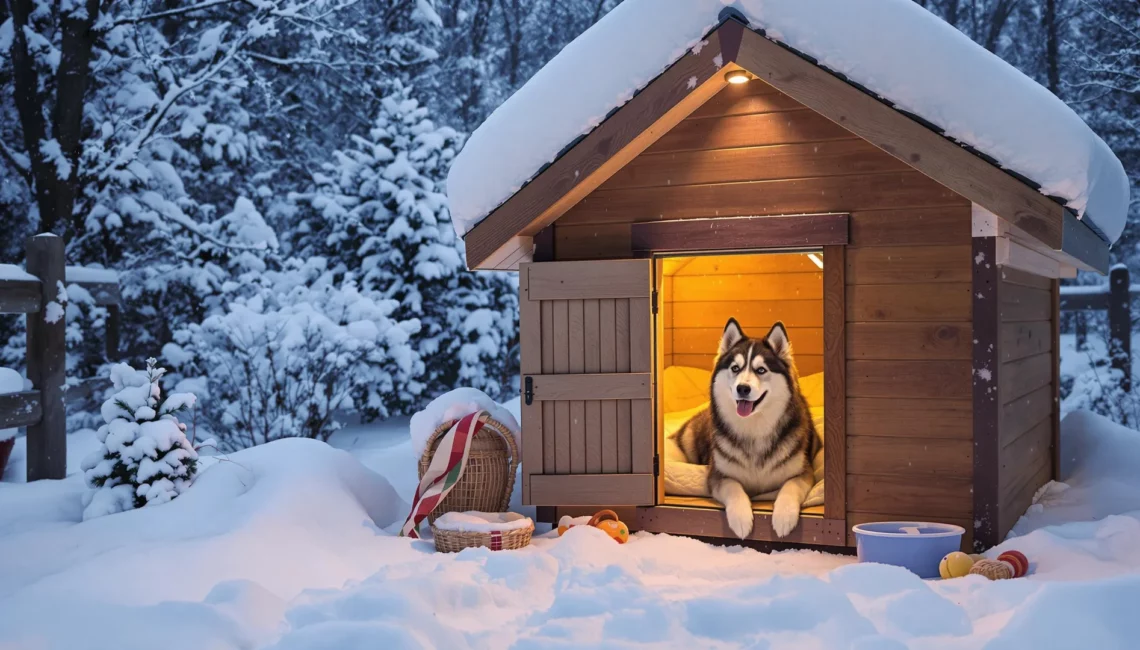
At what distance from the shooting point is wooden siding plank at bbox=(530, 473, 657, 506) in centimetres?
518

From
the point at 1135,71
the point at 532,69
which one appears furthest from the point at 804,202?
the point at 532,69

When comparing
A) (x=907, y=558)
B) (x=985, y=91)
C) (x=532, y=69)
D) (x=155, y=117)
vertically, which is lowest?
(x=907, y=558)

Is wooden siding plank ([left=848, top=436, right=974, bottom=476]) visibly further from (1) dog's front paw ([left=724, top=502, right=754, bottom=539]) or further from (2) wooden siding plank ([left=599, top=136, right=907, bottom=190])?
(2) wooden siding plank ([left=599, top=136, right=907, bottom=190])

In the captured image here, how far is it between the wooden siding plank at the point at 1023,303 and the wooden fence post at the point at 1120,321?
374cm

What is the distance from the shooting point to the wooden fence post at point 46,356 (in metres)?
6.10

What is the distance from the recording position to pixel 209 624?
3.21 metres

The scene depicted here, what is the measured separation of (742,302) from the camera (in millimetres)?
7898

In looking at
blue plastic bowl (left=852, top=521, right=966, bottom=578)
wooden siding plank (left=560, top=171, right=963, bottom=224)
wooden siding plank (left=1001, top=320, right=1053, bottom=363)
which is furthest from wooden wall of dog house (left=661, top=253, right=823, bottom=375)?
blue plastic bowl (left=852, top=521, right=966, bottom=578)

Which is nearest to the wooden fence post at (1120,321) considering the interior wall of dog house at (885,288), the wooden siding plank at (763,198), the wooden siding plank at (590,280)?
the interior wall of dog house at (885,288)

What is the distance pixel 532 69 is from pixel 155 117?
880 cm

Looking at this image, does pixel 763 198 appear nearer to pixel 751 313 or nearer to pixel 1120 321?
pixel 751 313

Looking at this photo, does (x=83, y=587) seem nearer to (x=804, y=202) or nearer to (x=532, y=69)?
(x=804, y=202)

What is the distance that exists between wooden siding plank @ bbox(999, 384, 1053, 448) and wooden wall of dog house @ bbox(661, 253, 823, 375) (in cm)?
184

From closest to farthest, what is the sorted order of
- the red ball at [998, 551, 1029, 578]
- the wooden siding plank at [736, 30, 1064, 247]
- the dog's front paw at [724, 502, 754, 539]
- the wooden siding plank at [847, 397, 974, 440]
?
1. the red ball at [998, 551, 1029, 578]
2. the wooden siding plank at [736, 30, 1064, 247]
3. the wooden siding plank at [847, 397, 974, 440]
4. the dog's front paw at [724, 502, 754, 539]
